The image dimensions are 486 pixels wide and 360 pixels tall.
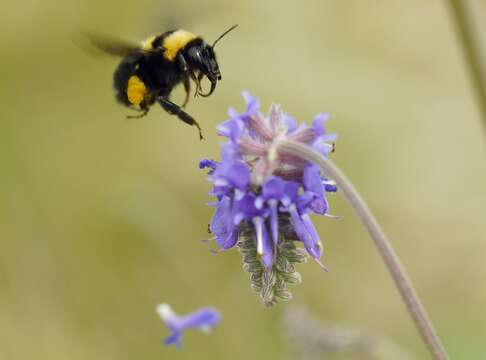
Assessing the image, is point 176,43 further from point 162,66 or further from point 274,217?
point 274,217

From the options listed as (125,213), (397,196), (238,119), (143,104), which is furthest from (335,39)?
(238,119)

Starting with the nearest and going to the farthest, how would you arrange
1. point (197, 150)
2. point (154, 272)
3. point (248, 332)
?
point (248, 332) → point (154, 272) → point (197, 150)

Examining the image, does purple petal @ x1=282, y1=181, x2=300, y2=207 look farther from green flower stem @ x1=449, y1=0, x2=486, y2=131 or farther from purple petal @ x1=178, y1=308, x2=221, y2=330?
green flower stem @ x1=449, y1=0, x2=486, y2=131

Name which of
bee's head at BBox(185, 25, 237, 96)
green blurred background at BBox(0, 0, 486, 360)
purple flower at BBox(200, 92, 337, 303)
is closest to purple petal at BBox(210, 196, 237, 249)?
purple flower at BBox(200, 92, 337, 303)

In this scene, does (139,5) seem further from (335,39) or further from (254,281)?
(254,281)

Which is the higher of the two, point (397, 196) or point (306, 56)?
point (306, 56)

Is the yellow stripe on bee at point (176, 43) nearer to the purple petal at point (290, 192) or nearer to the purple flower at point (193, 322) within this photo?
the purple petal at point (290, 192)

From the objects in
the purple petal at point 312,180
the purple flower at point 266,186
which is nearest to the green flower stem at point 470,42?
the purple flower at point 266,186

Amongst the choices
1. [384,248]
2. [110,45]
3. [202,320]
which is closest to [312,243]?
[384,248]
